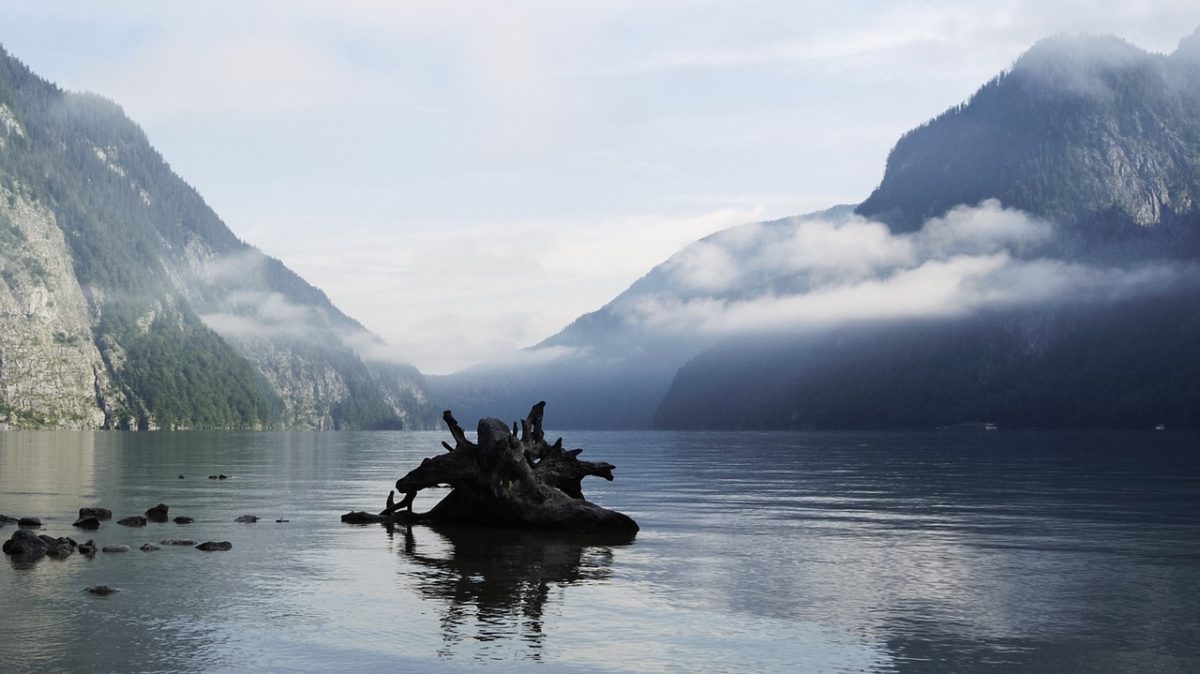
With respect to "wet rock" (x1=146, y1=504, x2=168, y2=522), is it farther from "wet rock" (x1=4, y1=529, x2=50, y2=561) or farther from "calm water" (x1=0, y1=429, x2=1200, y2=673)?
"wet rock" (x1=4, y1=529, x2=50, y2=561)

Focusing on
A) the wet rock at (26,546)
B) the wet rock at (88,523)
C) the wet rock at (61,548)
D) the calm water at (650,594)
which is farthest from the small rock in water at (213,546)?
the wet rock at (88,523)

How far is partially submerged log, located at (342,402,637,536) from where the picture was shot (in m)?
51.7

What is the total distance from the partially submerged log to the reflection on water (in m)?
1.18

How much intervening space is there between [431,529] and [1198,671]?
3647 cm

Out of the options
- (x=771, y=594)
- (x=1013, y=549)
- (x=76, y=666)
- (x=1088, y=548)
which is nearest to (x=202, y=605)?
(x=76, y=666)

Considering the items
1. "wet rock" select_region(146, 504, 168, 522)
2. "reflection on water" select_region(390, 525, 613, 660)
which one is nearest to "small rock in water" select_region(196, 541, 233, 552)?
"reflection on water" select_region(390, 525, 613, 660)

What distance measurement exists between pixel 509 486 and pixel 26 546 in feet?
67.9

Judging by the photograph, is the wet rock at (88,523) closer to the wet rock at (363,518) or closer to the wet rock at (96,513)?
the wet rock at (96,513)

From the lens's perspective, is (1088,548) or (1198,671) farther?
(1088,548)

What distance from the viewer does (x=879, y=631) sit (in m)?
28.0

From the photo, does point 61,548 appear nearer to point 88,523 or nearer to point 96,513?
point 88,523

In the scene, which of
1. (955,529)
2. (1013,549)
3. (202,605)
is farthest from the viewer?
(955,529)

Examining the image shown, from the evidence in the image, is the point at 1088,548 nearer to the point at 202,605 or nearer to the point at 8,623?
the point at 202,605

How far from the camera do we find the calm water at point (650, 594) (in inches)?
989
